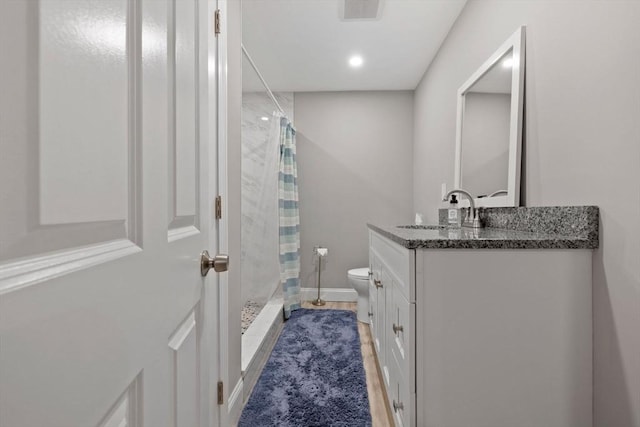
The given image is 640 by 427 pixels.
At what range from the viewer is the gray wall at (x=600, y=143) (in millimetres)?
938

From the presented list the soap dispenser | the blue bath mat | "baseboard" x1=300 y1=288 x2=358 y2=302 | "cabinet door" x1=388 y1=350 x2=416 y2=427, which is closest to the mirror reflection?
the soap dispenser

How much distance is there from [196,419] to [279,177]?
2.48 meters

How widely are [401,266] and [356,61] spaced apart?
2.31 meters

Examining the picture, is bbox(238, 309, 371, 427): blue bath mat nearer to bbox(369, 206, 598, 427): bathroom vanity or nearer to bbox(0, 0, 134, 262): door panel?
bbox(369, 206, 598, 427): bathroom vanity

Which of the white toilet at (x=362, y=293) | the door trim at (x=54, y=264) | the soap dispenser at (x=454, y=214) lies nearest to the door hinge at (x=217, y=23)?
the door trim at (x=54, y=264)

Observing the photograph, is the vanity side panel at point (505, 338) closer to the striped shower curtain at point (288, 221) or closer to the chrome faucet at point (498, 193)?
the chrome faucet at point (498, 193)

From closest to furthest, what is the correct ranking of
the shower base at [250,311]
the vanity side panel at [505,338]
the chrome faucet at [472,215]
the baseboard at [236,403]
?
1. the vanity side panel at [505,338]
2. the baseboard at [236,403]
3. the chrome faucet at [472,215]
4. the shower base at [250,311]

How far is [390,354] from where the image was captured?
1.48m

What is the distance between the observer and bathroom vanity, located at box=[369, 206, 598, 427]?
41.4 inches

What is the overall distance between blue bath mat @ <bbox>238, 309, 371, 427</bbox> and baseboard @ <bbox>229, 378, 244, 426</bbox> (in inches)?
1.8

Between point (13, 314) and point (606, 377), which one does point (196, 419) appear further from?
point (606, 377)

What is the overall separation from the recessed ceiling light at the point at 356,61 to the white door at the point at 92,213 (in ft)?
8.03

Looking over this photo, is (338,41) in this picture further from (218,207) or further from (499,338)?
(499,338)

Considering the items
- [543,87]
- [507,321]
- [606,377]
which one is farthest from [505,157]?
[606,377]
